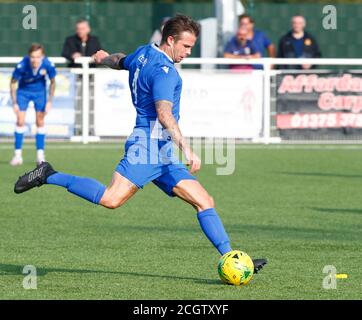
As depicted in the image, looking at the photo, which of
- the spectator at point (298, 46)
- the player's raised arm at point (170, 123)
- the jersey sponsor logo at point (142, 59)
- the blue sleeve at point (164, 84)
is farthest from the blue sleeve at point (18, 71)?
the player's raised arm at point (170, 123)

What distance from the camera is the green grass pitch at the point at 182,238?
9.22 meters

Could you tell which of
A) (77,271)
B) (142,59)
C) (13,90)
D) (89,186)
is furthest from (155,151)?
(13,90)

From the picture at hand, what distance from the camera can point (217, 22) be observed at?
83.1 ft

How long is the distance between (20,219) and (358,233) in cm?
348

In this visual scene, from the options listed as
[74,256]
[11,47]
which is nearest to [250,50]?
[11,47]

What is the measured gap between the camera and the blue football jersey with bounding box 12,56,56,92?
18.9m

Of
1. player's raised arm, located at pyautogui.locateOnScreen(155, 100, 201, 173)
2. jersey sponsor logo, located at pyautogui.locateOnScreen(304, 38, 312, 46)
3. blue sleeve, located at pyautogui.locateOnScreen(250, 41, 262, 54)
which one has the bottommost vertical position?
player's raised arm, located at pyautogui.locateOnScreen(155, 100, 201, 173)

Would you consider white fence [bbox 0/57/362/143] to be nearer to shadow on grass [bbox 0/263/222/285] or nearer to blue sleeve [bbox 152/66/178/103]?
shadow on grass [bbox 0/263/222/285]

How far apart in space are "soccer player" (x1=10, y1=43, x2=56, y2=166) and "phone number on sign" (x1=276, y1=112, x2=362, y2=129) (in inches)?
194

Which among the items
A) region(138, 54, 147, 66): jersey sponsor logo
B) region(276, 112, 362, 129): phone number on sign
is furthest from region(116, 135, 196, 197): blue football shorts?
region(276, 112, 362, 129): phone number on sign

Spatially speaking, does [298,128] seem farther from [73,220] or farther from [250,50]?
[73,220]

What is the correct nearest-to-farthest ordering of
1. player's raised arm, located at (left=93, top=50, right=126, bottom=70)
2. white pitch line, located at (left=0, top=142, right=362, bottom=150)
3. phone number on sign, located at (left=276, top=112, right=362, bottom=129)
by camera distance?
player's raised arm, located at (left=93, top=50, right=126, bottom=70)
white pitch line, located at (left=0, top=142, right=362, bottom=150)
phone number on sign, located at (left=276, top=112, right=362, bottom=129)

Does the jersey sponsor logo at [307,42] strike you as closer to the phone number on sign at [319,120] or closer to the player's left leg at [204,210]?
the phone number on sign at [319,120]

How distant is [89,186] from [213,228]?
1.00 meters
